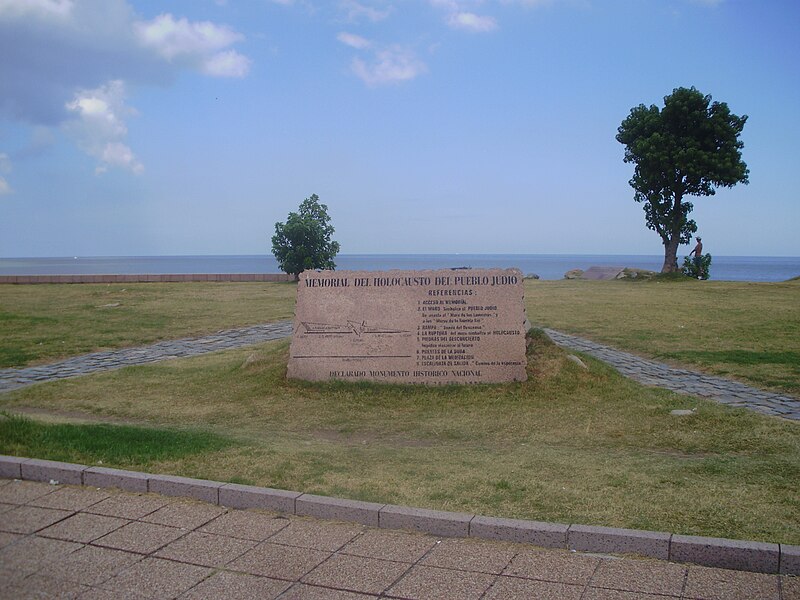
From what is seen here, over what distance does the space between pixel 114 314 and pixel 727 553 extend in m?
17.8

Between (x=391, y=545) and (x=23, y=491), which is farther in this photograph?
(x=23, y=491)

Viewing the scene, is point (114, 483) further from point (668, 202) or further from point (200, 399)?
point (668, 202)

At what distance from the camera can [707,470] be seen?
631cm

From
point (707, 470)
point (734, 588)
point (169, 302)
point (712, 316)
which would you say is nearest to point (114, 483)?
point (734, 588)

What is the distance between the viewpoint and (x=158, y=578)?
4.30 metres

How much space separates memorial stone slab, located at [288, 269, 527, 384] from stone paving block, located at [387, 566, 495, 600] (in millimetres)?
6141

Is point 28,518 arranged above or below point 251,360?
below

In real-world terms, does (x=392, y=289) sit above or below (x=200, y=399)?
above

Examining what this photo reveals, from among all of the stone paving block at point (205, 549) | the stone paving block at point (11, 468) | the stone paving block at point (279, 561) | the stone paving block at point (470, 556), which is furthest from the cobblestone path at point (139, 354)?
the stone paving block at point (470, 556)

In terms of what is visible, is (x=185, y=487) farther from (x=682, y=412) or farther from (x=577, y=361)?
(x=577, y=361)

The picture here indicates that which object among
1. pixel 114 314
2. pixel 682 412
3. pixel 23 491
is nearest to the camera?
pixel 23 491

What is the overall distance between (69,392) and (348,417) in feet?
13.6

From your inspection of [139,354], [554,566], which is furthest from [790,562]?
[139,354]

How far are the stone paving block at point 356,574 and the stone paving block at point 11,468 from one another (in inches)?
126
